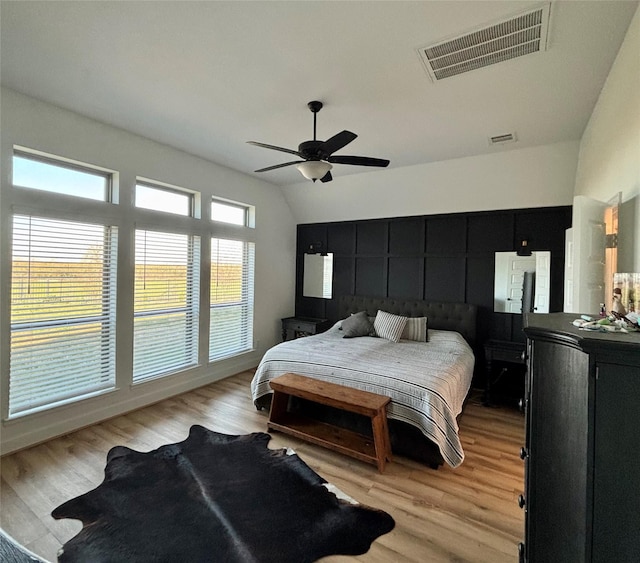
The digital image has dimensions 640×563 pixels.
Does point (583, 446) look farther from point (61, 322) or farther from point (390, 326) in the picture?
point (61, 322)

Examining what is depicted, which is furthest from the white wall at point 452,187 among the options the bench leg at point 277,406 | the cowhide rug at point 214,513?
the cowhide rug at point 214,513

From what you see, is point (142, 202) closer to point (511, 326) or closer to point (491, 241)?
point (491, 241)

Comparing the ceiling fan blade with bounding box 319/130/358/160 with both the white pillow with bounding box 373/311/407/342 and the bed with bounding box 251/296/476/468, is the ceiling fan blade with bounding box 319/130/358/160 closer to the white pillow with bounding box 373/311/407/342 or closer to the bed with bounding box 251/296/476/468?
the bed with bounding box 251/296/476/468

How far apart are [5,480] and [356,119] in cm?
410

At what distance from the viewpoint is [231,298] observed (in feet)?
16.1

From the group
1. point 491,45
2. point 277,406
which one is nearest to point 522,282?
point 491,45

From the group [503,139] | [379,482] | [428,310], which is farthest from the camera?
[428,310]

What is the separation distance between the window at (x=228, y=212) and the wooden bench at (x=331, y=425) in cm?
266

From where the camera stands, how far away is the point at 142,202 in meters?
3.74

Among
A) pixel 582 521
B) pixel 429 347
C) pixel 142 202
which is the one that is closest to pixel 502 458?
pixel 429 347

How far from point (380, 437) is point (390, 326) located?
6.49 feet

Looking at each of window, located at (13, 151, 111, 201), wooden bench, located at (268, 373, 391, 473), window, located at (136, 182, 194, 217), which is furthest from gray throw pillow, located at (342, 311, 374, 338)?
window, located at (13, 151, 111, 201)

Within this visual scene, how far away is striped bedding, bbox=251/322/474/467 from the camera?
2600 millimetres

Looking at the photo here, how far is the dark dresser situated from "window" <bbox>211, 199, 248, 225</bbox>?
4.31 meters
